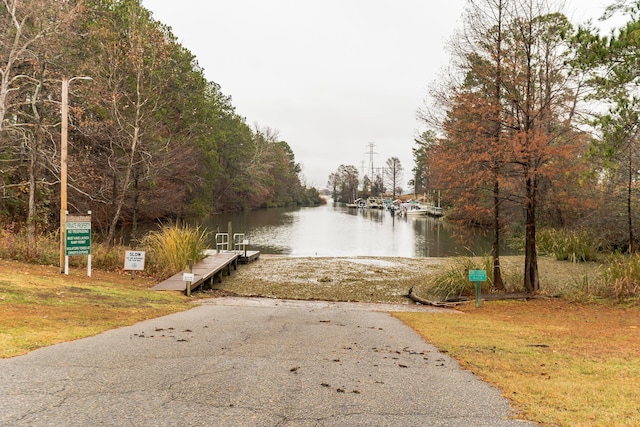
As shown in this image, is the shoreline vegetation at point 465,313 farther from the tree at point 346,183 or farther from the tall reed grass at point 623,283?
the tree at point 346,183

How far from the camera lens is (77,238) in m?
12.6

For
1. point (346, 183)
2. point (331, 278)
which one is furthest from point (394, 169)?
point (331, 278)

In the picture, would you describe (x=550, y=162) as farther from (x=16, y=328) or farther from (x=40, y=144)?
(x=40, y=144)

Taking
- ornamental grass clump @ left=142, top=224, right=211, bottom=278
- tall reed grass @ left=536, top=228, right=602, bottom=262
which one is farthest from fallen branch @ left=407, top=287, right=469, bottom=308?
tall reed grass @ left=536, top=228, right=602, bottom=262

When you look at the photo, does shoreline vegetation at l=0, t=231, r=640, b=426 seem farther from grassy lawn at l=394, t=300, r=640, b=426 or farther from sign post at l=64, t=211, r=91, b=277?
sign post at l=64, t=211, r=91, b=277

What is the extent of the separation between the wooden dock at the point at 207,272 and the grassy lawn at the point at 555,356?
6625 millimetres

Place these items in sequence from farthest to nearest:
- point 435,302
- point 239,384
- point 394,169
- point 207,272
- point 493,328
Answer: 1. point 394,169
2. point 207,272
3. point 435,302
4. point 493,328
5. point 239,384

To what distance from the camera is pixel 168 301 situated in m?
10.9

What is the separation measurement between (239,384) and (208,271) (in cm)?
1178

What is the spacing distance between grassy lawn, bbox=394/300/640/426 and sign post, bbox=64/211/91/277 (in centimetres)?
883

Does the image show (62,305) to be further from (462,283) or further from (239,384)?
(462,283)

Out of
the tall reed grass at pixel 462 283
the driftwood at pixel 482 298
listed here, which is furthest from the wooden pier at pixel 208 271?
the tall reed grass at pixel 462 283

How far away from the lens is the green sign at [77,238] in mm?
12455

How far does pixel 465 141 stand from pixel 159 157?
18690mm
